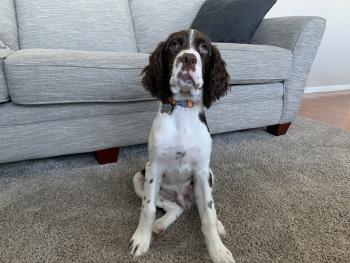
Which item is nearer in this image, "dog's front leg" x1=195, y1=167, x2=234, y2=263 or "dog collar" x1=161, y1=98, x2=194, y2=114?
"dog's front leg" x1=195, y1=167, x2=234, y2=263

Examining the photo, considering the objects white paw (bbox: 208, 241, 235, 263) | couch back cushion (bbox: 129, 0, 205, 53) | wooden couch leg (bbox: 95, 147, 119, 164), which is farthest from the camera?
couch back cushion (bbox: 129, 0, 205, 53)

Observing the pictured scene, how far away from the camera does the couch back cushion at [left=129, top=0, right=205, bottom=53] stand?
8.70 feet

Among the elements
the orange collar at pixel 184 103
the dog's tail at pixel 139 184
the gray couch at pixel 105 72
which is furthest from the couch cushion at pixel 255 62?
the dog's tail at pixel 139 184

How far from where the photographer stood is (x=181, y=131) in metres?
1.15

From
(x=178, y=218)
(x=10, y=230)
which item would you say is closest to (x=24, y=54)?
(x=10, y=230)

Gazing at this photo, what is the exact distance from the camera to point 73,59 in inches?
58.9

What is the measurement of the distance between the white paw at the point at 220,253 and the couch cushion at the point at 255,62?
1125 mm

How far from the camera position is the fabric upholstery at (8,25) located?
2.18m

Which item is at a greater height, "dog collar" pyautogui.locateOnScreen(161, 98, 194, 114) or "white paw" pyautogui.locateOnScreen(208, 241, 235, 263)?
"dog collar" pyautogui.locateOnScreen(161, 98, 194, 114)

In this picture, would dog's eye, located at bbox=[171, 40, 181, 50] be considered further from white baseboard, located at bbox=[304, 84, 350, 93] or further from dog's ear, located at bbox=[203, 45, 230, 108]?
white baseboard, located at bbox=[304, 84, 350, 93]

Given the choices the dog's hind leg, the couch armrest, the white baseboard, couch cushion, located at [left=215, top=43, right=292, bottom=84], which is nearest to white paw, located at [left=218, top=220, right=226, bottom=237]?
the dog's hind leg

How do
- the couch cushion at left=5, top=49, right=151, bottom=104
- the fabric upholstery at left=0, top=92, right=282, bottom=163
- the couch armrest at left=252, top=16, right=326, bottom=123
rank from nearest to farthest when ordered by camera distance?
the couch cushion at left=5, top=49, right=151, bottom=104, the fabric upholstery at left=0, top=92, right=282, bottom=163, the couch armrest at left=252, top=16, right=326, bottom=123

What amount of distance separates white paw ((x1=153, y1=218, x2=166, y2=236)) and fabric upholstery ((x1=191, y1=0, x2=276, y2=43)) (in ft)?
4.88

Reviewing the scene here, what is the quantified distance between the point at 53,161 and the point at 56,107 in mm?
380
